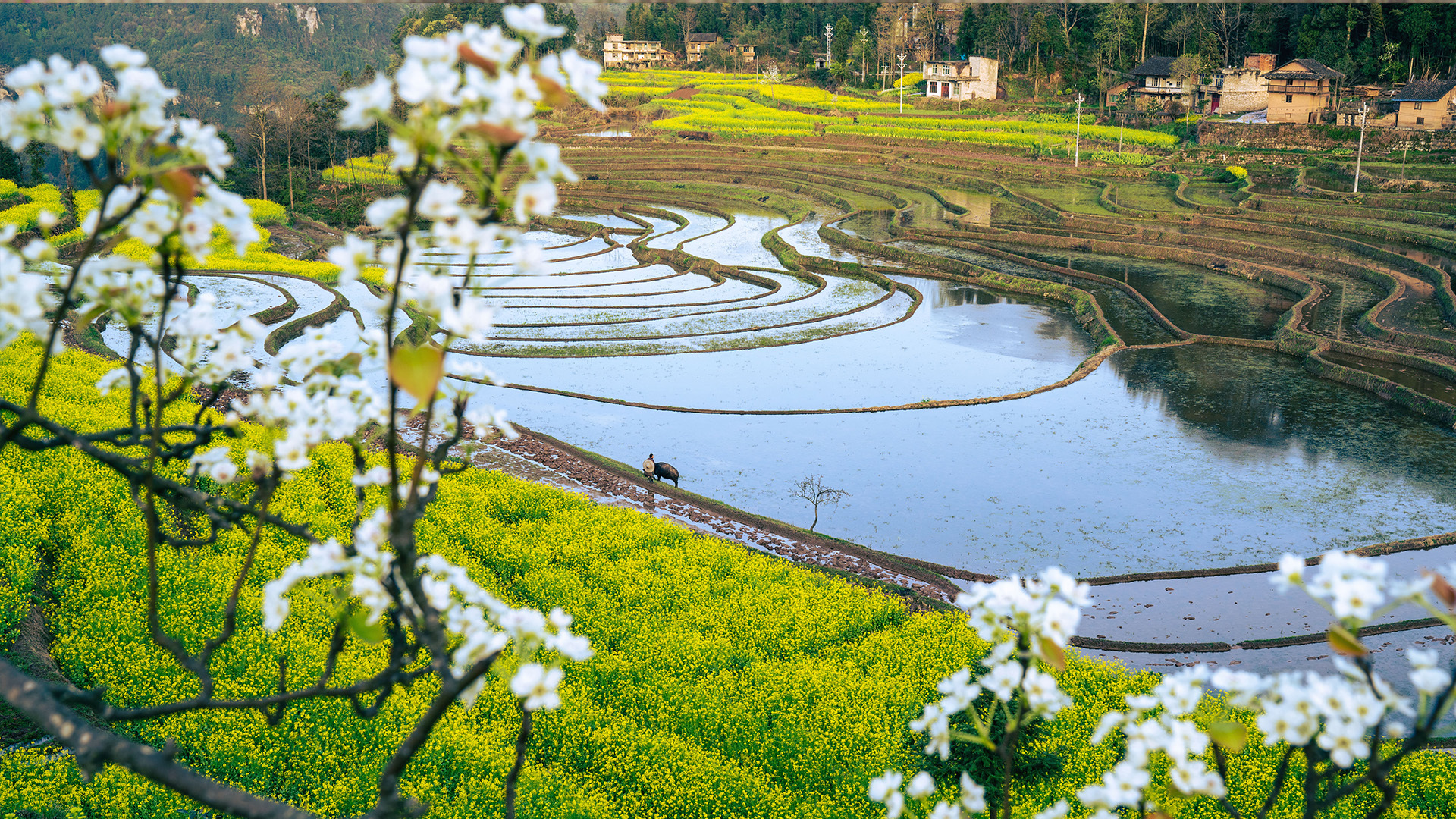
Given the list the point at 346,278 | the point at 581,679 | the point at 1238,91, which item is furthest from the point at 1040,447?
the point at 1238,91

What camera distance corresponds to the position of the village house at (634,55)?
382 ft

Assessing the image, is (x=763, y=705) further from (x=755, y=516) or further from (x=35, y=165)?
(x=35, y=165)

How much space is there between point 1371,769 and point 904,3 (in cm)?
10967

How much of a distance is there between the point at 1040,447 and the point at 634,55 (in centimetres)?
10376

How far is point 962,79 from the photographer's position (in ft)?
274

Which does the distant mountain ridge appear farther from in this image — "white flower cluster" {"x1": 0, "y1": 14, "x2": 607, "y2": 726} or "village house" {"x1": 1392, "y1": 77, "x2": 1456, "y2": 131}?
"white flower cluster" {"x1": 0, "y1": 14, "x2": 607, "y2": 726}

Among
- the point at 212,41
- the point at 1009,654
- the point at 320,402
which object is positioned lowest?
the point at 1009,654

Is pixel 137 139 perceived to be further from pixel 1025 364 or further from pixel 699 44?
pixel 699 44

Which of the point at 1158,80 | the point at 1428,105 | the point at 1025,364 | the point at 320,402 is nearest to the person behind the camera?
the point at 320,402

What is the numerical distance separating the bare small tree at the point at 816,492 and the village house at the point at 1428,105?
51.3 m

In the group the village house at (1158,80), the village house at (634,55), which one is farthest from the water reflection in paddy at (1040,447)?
the village house at (634,55)

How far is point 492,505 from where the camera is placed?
1716cm

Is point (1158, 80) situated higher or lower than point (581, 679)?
higher

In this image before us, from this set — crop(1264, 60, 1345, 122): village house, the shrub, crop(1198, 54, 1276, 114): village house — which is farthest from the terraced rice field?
crop(1198, 54, 1276, 114): village house
